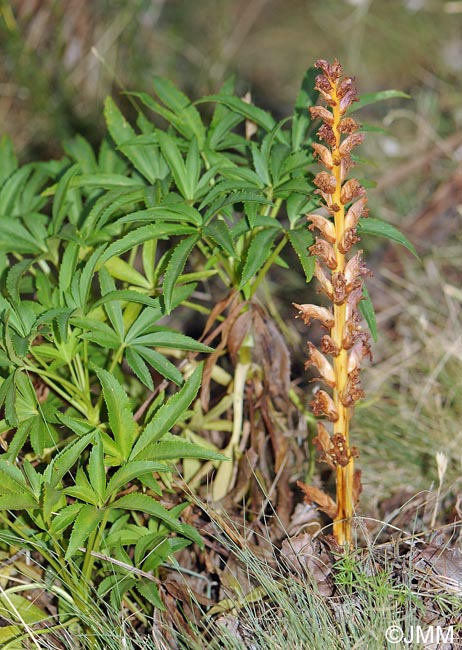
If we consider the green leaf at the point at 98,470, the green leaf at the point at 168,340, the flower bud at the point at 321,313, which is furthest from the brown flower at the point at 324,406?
the green leaf at the point at 98,470

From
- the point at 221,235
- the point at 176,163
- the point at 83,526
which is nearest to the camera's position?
the point at 83,526

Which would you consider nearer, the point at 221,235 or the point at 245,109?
the point at 221,235

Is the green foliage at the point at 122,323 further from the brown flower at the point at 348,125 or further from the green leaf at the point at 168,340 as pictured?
the brown flower at the point at 348,125

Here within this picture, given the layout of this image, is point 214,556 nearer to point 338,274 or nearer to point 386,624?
point 386,624

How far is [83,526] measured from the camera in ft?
3.71

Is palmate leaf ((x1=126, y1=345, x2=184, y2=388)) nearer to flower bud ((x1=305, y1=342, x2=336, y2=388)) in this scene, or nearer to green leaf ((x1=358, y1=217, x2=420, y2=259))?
flower bud ((x1=305, y1=342, x2=336, y2=388))

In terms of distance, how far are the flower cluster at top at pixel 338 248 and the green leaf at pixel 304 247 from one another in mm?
15

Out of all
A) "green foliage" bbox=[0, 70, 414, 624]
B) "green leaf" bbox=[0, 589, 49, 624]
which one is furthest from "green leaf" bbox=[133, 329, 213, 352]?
"green leaf" bbox=[0, 589, 49, 624]

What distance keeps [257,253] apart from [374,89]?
2.49m

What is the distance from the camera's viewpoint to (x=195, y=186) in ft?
4.51

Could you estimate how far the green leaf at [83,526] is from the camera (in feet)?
3.64

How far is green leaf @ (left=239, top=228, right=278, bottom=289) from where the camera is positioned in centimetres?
122

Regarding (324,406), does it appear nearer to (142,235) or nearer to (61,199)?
(142,235)

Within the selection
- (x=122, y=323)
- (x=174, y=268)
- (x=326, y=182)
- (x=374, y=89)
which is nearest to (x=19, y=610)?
(x=122, y=323)
